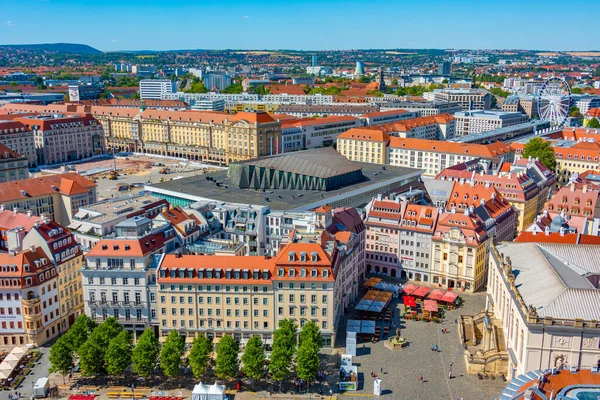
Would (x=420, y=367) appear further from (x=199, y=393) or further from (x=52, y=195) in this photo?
(x=52, y=195)

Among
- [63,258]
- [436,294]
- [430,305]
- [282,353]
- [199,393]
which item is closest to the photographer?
[199,393]

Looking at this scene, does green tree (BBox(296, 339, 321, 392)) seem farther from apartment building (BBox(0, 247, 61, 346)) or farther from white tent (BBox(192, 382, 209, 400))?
apartment building (BBox(0, 247, 61, 346))

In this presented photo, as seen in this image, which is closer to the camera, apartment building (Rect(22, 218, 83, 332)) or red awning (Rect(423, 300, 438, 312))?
apartment building (Rect(22, 218, 83, 332))

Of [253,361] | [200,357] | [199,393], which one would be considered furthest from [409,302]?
[199,393]

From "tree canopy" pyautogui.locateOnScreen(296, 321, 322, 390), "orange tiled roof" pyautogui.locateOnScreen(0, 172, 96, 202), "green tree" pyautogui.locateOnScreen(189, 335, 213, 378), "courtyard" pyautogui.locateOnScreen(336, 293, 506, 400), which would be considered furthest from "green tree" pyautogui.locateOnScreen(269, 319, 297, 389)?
"orange tiled roof" pyautogui.locateOnScreen(0, 172, 96, 202)

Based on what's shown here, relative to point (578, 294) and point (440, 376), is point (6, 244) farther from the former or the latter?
point (578, 294)

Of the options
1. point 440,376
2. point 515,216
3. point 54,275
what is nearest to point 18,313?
point 54,275

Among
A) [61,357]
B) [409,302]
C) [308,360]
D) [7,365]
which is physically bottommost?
[7,365]
